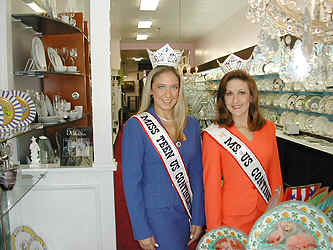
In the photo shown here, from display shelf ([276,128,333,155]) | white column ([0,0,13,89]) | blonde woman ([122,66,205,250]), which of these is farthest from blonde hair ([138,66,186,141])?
display shelf ([276,128,333,155])

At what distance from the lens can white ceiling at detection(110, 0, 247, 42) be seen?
7.29 m

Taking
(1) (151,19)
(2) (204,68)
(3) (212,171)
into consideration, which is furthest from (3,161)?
(2) (204,68)

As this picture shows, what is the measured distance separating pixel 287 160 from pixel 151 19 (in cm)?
594

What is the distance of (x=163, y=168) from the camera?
1.72 m

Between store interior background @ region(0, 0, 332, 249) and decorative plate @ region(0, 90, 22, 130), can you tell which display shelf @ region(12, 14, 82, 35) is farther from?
decorative plate @ region(0, 90, 22, 130)

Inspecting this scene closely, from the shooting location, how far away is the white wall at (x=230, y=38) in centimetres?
689

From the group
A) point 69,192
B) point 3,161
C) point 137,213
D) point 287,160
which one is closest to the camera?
point 3,161

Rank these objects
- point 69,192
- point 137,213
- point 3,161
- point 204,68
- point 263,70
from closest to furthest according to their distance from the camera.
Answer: point 3,161, point 137,213, point 69,192, point 263,70, point 204,68

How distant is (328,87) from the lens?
378 cm

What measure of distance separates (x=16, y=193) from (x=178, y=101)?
2.96ft

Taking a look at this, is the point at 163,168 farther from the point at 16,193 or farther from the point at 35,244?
the point at 35,244

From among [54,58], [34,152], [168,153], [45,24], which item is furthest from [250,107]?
[54,58]

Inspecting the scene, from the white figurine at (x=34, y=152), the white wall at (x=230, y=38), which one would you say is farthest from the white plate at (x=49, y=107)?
the white wall at (x=230, y=38)

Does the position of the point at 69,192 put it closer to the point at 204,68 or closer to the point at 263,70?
the point at 263,70
